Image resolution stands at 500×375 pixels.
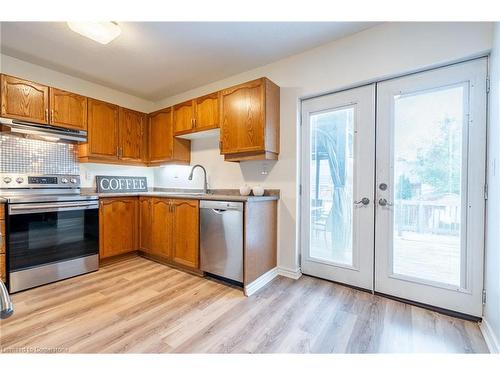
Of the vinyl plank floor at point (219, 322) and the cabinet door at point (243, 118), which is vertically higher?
the cabinet door at point (243, 118)

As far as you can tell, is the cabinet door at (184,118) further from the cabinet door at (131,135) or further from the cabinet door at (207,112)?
the cabinet door at (131,135)

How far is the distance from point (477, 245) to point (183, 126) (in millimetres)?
3266

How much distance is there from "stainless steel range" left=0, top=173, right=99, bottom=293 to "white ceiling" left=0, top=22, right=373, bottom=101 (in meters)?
1.40

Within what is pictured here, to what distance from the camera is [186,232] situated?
2.67 meters

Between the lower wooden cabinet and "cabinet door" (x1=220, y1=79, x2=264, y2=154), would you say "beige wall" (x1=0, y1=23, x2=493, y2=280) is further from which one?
the lower wooden cabinet

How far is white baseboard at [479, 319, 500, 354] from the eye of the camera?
4.55ft

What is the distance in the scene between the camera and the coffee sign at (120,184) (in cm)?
338

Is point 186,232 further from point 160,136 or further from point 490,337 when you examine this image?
point 490,337

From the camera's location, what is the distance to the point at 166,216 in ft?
9.47

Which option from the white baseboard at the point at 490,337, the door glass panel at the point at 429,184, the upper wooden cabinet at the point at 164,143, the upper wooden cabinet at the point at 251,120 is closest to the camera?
the white baseboard at the point at 490,337

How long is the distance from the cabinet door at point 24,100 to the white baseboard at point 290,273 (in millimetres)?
3201

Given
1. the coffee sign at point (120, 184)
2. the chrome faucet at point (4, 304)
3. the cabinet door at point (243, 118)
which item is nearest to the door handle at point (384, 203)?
the cabinet door at point (243, 118)

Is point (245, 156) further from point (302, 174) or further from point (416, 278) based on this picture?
point (416, 278)

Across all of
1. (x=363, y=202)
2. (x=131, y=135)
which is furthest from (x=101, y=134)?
(x=363, y=202)
